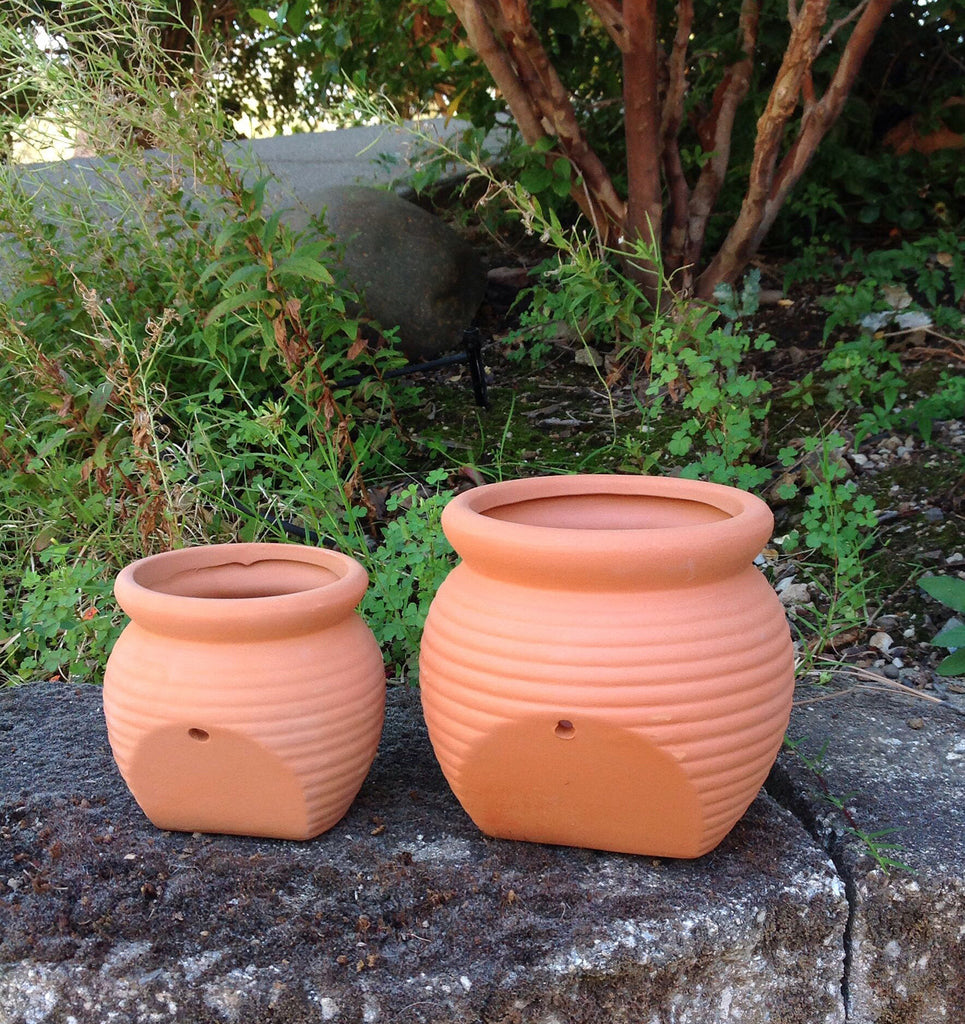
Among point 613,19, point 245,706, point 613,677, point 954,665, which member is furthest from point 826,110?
point 245,706

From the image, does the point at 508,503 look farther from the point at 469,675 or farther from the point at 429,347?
the point at 429,347

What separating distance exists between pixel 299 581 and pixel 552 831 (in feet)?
1.77

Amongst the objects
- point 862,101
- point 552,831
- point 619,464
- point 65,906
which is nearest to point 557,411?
point 619,464

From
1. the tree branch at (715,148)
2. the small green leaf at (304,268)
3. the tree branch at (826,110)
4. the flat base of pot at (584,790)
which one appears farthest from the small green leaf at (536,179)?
the flat base of pot at (584,790)

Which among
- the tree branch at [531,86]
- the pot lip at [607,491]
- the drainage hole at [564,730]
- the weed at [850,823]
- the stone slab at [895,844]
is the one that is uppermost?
the tree branch at [531,86]

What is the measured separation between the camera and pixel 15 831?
5.24 feet

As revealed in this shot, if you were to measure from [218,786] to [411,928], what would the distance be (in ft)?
1.11

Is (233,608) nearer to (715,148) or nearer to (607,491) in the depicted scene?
(607,491)

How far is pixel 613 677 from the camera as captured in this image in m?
1.28

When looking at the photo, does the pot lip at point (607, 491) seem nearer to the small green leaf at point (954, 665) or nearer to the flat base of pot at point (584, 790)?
the flat base of pot at point (584, 790)

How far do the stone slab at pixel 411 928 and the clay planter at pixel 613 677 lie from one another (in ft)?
0.29

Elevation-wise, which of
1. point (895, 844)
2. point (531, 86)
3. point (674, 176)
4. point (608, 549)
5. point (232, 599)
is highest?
point (531, 86)

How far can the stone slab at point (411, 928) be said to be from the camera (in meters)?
1.29

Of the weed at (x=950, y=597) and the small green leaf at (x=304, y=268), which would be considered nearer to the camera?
the weed at (x=950, y=597)
